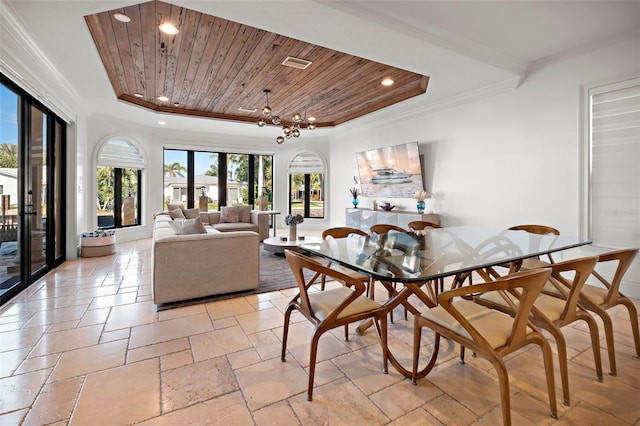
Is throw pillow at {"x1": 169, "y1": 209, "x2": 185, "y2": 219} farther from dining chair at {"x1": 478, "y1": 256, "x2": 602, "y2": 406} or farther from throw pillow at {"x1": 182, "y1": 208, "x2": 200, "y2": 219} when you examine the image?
dining chair at {"x1": 478, "y1": 256, "x2": 602, "y2": 406}

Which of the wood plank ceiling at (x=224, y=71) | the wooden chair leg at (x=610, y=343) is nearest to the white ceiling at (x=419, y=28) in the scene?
the wood plank ceiling at (x=224, y=71)

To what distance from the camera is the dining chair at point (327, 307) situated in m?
1.76

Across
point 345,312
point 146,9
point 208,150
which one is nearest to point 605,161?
point 345,312

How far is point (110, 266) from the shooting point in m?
4.64

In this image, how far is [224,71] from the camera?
424 centimetres

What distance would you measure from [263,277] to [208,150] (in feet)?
17.3

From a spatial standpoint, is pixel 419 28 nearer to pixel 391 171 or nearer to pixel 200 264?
pixel 200 264

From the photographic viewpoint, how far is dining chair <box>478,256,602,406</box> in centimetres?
166

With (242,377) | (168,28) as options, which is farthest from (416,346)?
(168,28)

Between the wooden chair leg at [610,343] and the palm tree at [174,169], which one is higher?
the palm tree at [174,169]

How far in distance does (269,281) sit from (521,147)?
3798 mm

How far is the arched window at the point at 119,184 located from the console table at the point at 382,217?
498 centimetres

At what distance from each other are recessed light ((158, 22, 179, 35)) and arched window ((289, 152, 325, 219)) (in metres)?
5.89

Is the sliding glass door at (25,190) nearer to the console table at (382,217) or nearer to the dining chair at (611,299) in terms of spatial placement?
the dining chair at (611,299)
